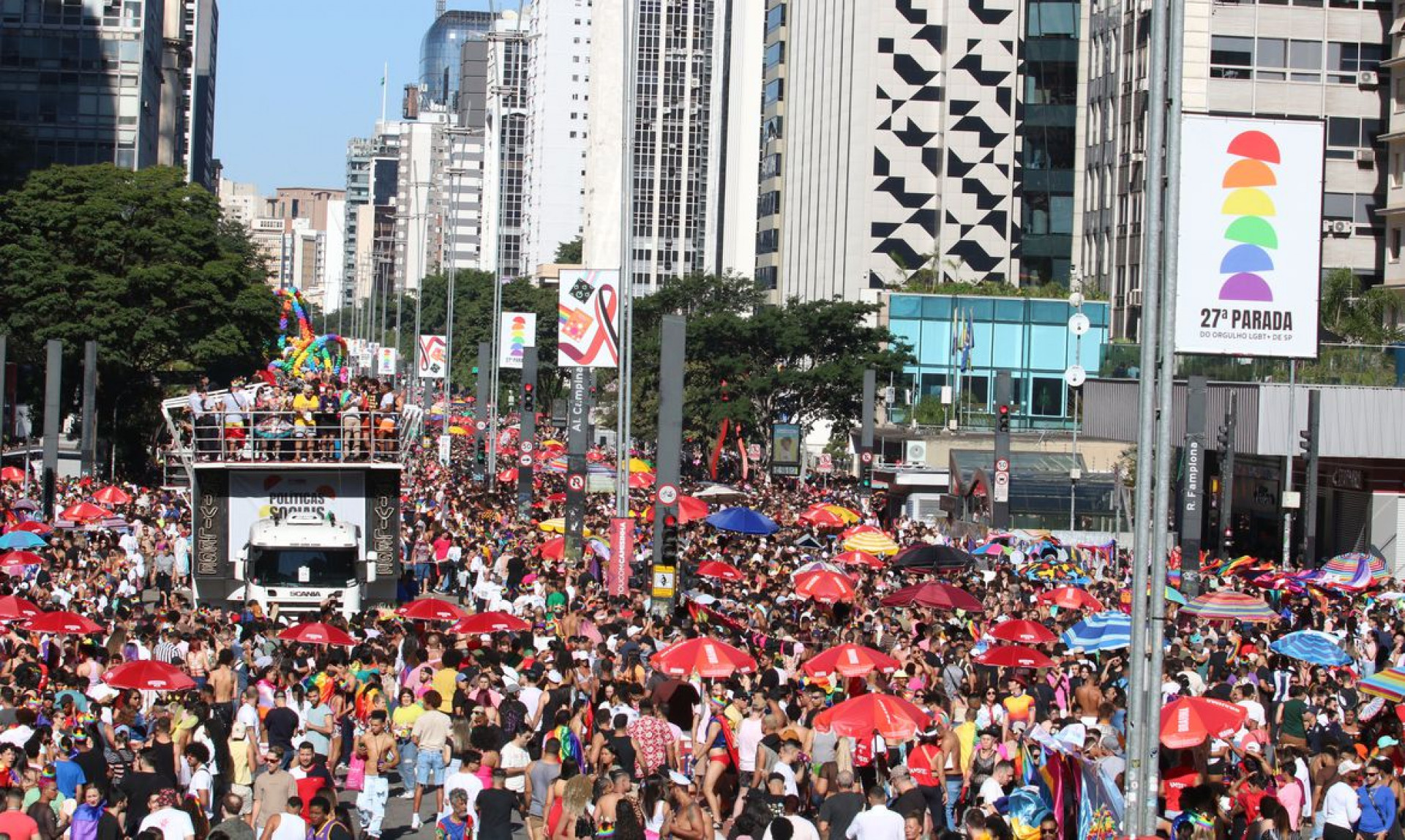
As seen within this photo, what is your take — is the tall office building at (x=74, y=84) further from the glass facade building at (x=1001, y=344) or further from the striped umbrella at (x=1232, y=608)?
the striped umbrella at (x=1232, y=608)

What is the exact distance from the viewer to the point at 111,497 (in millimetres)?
42000

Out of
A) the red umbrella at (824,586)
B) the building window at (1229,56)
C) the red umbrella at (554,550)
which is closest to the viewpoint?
the red umbrella at (824,586)

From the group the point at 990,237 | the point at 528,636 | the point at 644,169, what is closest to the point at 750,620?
the point at 528,636

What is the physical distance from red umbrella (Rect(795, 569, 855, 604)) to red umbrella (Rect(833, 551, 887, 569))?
559 cm

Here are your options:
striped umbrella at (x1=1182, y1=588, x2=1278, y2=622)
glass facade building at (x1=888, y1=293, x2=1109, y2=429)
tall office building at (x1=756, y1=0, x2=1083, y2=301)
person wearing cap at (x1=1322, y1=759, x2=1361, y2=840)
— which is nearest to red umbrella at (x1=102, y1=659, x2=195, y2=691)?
person wearing cap at (x1=1322, y1=759, x2=1361, y2=840)

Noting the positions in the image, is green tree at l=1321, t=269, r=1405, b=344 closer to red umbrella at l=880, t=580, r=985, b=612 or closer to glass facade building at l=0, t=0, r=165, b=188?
red umbrella at l=880, t=580, r=985, b=612

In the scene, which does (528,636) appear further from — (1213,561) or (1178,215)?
(1213,561)

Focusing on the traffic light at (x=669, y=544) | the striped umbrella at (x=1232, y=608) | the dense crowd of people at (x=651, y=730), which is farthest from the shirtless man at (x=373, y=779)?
the striped umbrella at (x=1232, y=608)

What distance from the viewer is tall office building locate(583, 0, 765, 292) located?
148500mm

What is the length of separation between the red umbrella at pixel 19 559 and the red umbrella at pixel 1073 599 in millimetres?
15022

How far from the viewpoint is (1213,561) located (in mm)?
40750

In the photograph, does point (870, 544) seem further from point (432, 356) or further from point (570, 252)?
point (570, 252)

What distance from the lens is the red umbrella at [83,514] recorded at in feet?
122

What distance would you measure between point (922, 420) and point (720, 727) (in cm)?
5975
